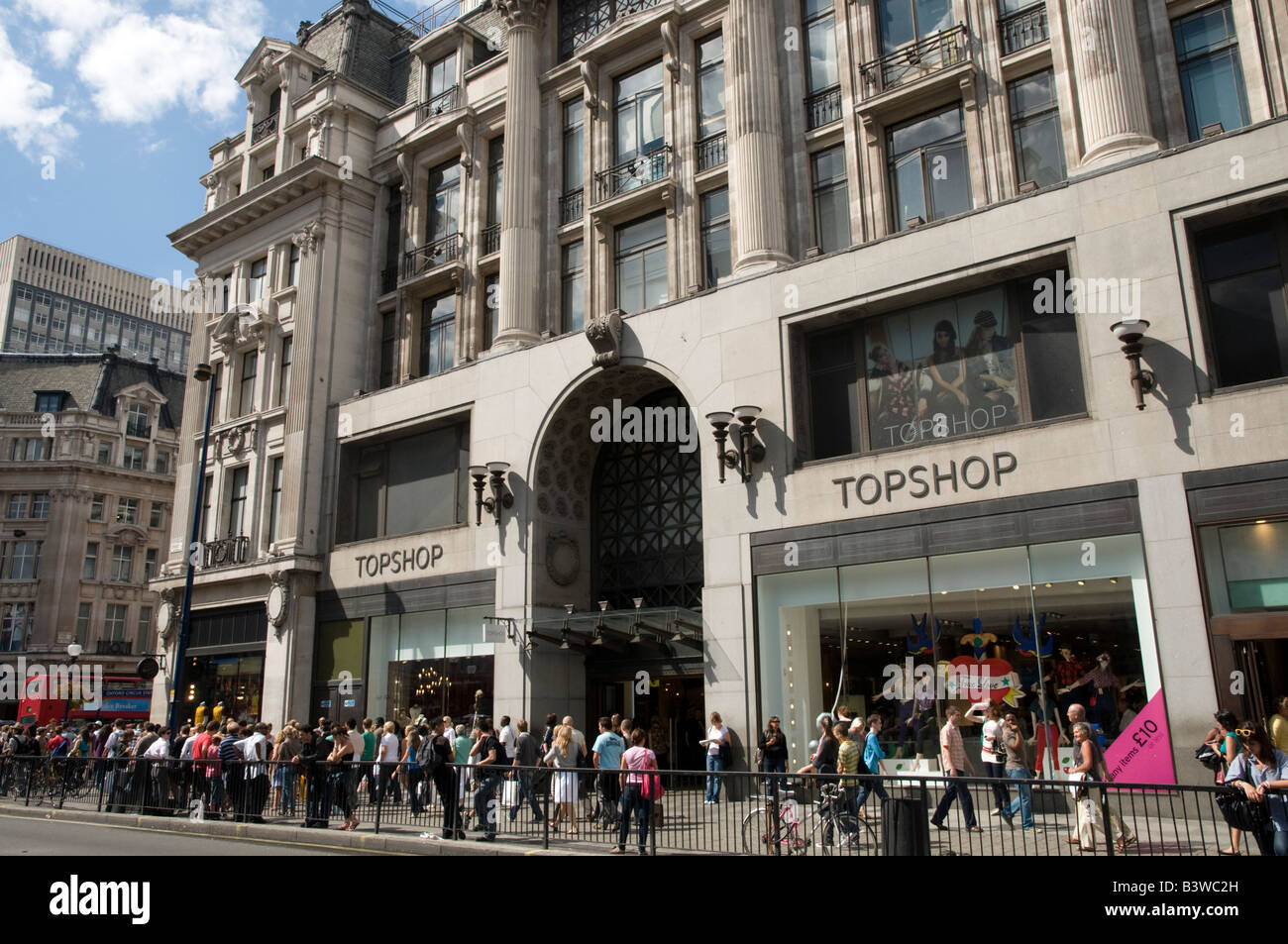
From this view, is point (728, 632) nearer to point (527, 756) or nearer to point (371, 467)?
point (527, 756)

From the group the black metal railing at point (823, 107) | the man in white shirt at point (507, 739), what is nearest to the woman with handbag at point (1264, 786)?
the man in white shirt at point (507, 739)

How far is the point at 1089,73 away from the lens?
1823 cm

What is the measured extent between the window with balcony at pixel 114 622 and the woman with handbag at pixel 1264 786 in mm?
69023

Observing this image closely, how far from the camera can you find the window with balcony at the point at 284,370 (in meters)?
31.9

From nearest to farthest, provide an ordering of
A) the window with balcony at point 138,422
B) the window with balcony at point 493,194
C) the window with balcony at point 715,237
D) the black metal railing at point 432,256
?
1. the window with balcony at point 715,237
2. the window with balcony at point 493,194
3. the black metal railing at point 432,256
4. the window with balcony at point 138,422

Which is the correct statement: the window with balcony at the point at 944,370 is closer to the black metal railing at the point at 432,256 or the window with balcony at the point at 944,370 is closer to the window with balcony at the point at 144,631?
the black metal railing at the point at 432,256

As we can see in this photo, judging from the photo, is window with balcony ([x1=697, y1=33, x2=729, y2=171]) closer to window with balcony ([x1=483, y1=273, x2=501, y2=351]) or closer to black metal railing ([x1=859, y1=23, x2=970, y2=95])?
black metal railing ([x1=859, y1=23, x2=970, y2=95])

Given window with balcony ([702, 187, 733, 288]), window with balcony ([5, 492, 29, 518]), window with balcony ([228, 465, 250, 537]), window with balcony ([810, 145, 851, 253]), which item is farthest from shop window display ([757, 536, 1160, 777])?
window with balcony ([5, 492, 29, 518])

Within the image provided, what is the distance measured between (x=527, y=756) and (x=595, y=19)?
2073cm

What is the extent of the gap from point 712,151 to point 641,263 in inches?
131

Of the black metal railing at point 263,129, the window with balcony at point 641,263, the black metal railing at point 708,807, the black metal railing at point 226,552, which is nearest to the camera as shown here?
the black metal railing at point 708,807

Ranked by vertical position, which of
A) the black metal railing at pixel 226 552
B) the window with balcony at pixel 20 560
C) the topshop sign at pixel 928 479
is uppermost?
the window with balcony at pixel 20 560

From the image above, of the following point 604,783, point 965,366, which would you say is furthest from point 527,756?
point 965,366

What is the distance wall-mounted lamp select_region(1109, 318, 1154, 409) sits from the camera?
53.2 feet
